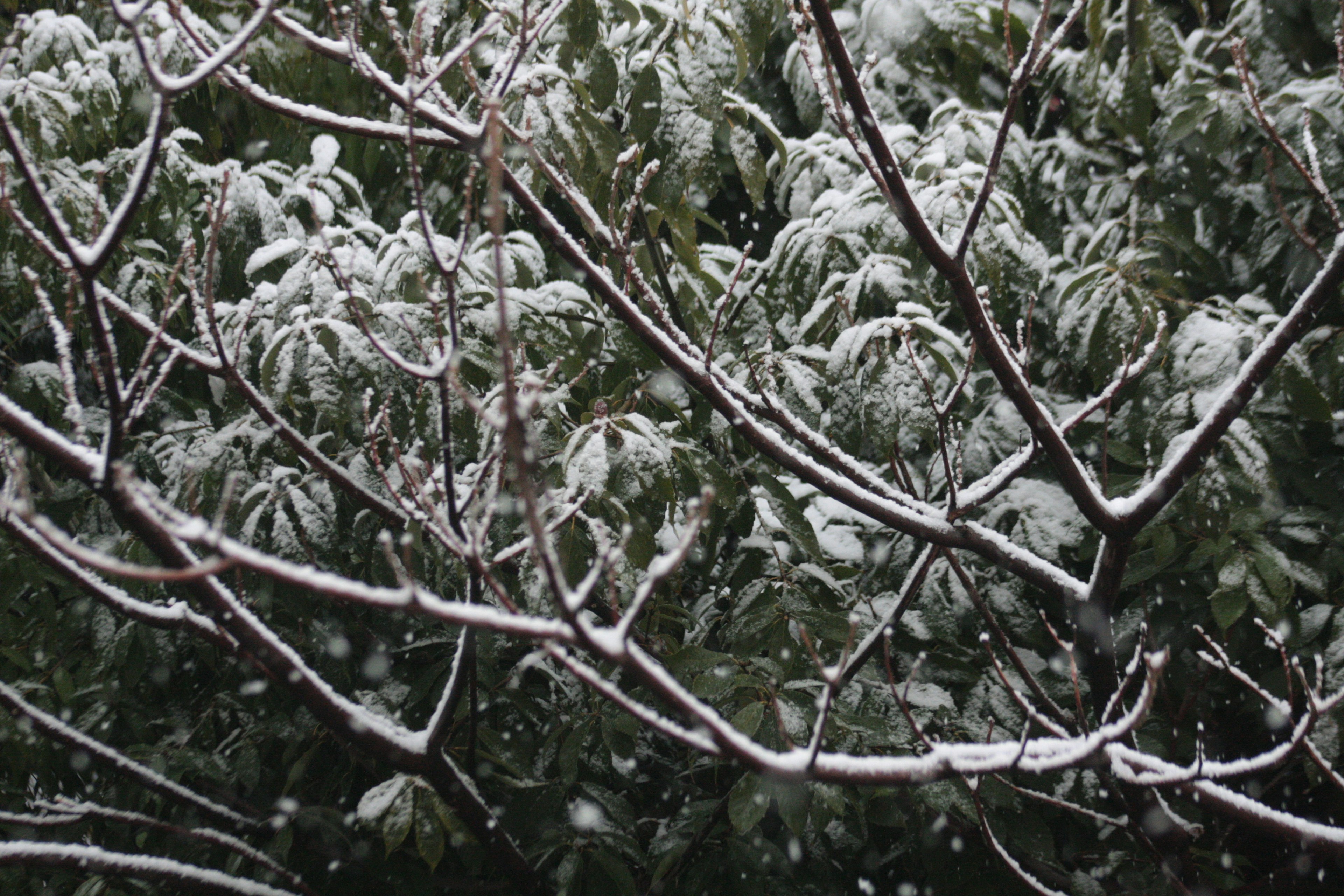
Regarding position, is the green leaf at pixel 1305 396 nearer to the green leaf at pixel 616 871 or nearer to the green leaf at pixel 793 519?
the green leaf at pixel 793 519

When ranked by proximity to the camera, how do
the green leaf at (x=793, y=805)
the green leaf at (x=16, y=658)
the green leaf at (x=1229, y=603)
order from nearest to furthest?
the green leaf at (x=793, y=805) → the green leaf at (x=1229, y=603) → the green leaf at (x=16, y=658)

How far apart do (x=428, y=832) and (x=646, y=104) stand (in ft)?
4.64

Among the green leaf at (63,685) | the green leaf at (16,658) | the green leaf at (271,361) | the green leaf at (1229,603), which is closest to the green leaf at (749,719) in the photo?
the green leaf at (1229,603)

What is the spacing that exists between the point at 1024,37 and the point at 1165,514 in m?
1.18

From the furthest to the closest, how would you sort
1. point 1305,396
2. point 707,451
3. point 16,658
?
point 16,658
point 707,451
point 1305,396

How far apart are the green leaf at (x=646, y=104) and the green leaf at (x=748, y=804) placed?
1.23 m

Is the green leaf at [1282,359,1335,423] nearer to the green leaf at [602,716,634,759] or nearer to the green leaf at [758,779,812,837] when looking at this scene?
the green leaf at [758,779,812,837]

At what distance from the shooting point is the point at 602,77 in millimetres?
1526

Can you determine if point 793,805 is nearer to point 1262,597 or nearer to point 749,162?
point 1262,597

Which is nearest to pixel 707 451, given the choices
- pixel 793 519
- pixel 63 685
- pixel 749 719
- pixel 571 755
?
pixel 793 519

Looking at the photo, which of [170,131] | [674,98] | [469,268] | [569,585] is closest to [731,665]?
[569,585]

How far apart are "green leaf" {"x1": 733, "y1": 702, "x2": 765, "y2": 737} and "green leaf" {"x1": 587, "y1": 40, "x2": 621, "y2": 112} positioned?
117 cm

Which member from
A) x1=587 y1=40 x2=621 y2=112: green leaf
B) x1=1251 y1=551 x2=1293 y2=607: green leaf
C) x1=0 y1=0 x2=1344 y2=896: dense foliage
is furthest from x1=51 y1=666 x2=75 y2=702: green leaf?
x1=1251 y1=551 x2=1293 y2=607: green leaf

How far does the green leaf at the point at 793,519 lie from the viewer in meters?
1.70
